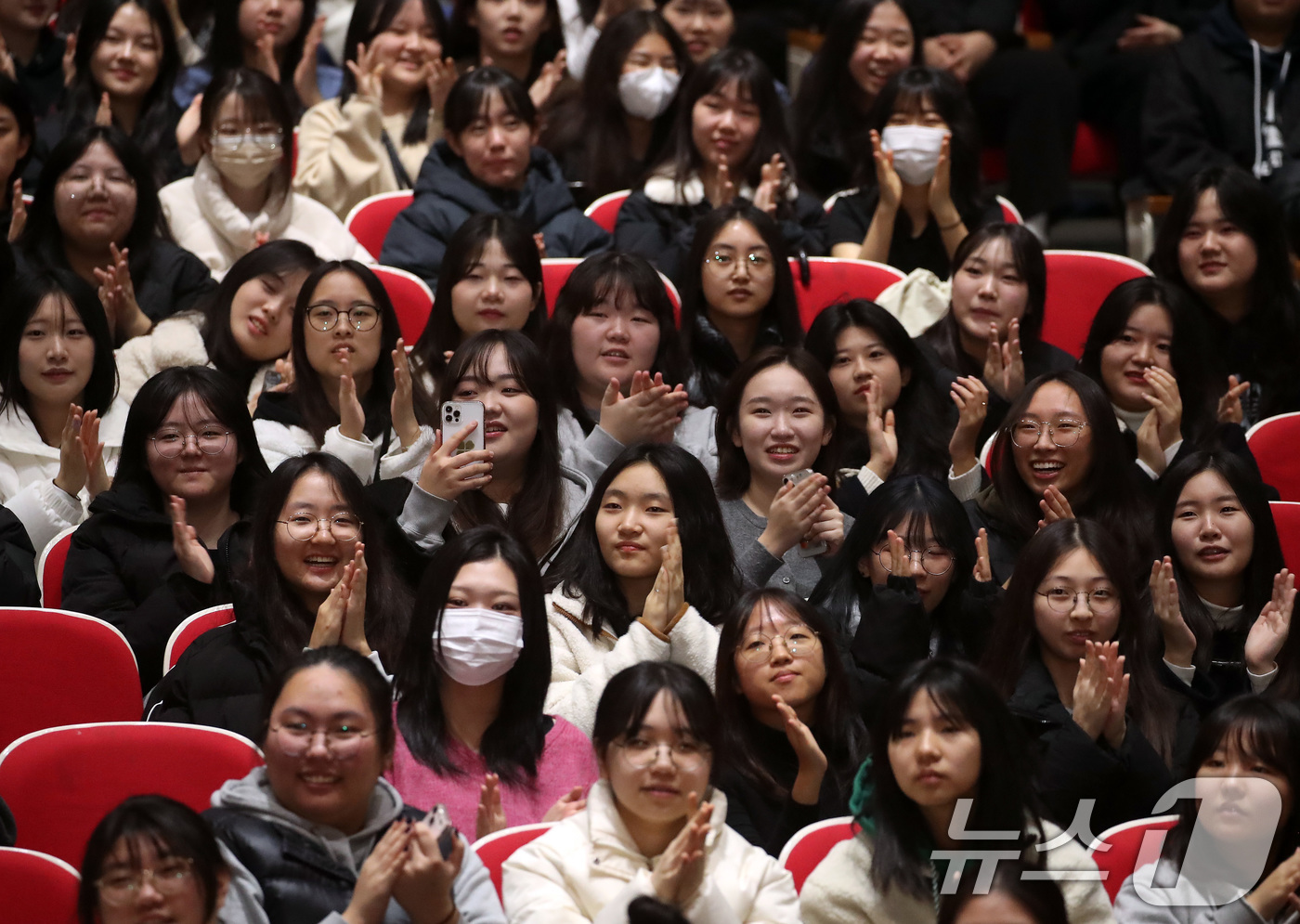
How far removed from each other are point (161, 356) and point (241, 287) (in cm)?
24

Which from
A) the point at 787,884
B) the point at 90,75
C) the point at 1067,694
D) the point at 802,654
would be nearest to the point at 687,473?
the point at 802,654

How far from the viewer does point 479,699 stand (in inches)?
110

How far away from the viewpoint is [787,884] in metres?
2.40

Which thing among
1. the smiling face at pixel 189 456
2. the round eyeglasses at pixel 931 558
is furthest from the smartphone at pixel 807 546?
the smiling face at pixel 189 456

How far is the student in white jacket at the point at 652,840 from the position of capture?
2.32 meters

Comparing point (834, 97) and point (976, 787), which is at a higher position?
point (834, 97)

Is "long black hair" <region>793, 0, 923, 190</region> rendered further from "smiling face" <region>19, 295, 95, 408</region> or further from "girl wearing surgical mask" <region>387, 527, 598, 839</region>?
"girl wearing surgical mask" <region>387, 527, 598, 839</region>

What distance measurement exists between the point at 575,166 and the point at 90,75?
1342 mm

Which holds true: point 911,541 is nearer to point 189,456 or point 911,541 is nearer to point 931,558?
point 931,558

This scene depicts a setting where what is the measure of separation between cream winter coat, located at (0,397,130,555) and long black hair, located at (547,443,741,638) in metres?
1.01

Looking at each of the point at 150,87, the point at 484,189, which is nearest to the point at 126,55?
the point at 150,87

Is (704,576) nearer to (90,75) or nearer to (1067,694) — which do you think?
(1067,694)

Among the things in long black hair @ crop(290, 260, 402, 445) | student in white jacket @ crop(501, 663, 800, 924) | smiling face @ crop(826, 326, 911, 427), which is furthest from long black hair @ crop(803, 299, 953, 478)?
student in white jacket @ crop(501, 663, 800, 924)

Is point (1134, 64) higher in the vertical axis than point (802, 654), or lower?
higher
